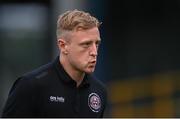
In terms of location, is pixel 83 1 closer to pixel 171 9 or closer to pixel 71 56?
pixel 171 9

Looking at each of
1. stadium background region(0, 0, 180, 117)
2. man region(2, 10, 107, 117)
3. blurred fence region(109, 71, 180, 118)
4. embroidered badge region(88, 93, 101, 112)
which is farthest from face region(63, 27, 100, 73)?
stadium background region(0, 0, 180, 117)

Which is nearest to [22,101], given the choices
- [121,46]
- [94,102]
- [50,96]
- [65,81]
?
[50,96]

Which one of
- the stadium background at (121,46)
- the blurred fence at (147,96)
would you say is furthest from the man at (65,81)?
the stadium background at (121,46)

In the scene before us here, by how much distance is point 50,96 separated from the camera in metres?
4.65

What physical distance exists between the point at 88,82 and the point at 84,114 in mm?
227

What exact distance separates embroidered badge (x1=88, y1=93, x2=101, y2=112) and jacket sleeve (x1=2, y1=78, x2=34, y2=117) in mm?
459

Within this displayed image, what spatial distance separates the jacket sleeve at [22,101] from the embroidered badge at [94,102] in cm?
46

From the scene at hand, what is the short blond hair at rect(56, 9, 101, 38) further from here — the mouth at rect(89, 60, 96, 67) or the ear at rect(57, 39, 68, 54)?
the mouth at rect(89, 60, 96, 67)

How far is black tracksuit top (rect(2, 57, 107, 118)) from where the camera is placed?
15.0ft

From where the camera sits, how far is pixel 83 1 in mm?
11352

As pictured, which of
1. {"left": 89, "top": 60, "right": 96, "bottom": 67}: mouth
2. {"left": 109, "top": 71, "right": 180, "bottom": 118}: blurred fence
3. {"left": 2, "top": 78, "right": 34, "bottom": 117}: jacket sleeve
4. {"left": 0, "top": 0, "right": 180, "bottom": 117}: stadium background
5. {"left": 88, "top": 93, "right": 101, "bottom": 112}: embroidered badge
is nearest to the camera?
{"left": 2, "top": 78, "right": 34, "bottom": 117}: jacket sleeve

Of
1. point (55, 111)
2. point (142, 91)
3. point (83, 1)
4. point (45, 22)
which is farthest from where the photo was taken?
point (45, 22)

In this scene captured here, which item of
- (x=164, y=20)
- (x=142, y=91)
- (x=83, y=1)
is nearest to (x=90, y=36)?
(x=83, y=1)

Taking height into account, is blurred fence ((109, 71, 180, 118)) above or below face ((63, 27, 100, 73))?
below
